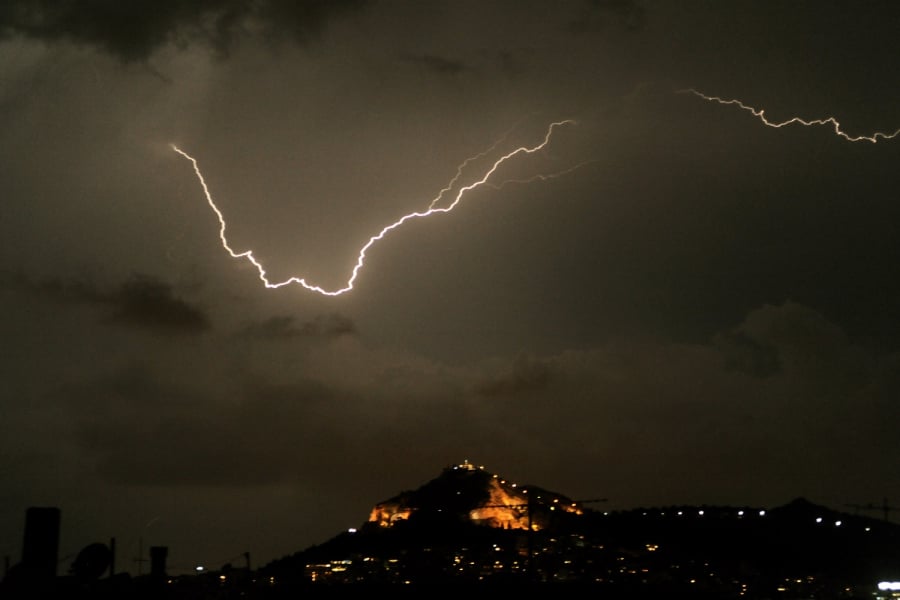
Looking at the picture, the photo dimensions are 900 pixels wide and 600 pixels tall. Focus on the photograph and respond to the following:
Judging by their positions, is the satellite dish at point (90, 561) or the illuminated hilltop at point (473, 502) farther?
the illuminated hilltop at point (473, 502)

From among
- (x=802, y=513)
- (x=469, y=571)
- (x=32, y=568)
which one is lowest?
(x=32, y=568)

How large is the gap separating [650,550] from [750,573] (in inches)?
772

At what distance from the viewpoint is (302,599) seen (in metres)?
40.5

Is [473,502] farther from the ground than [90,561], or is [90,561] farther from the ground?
[473,502]

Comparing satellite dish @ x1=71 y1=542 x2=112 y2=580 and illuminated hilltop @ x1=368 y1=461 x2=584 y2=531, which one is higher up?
illuminated hilltop @ x1=368 y1=461 x2=584 y2=531

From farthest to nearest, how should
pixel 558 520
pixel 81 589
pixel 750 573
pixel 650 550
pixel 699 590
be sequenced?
pixel 558 520, pixel 650 550, pixel 750 573, pixel 699 590, pixel 81 589

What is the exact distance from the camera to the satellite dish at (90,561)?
1174cm

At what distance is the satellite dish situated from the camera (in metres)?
11.7

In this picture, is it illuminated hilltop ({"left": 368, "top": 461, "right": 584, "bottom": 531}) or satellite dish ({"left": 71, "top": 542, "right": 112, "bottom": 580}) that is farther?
illuminated hilltop ({"left": 368, "top": 461, "right": 584, "bottom": 531})

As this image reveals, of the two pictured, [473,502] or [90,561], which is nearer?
[90,561]

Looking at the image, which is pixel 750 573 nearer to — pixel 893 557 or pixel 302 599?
pixel 893 557

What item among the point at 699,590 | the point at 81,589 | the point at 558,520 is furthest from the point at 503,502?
the point at 81,589

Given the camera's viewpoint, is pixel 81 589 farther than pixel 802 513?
No

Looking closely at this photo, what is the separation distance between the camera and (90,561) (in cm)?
1176
